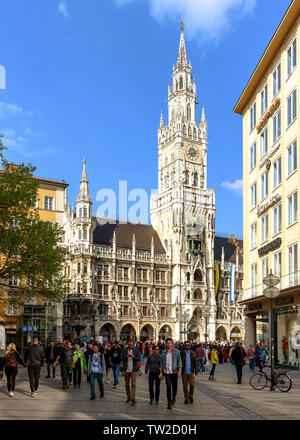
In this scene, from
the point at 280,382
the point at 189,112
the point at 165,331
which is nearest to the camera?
the point at 280,382

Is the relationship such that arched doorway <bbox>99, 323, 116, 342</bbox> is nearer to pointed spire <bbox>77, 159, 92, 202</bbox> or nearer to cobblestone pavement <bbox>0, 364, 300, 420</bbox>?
pointed spire <bbox>77, 159, 92, 202</bbox>

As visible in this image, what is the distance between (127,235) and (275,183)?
2439 inches

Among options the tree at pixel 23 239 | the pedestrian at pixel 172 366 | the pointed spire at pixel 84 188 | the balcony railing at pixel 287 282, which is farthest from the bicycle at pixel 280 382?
the pointed spire at pixel 84 188

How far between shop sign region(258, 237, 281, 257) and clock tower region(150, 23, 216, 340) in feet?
179

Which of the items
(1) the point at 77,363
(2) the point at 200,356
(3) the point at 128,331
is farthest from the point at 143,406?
(3) the point at 128,331

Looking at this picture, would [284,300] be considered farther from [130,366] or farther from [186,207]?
[186,207]

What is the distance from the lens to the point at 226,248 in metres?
110

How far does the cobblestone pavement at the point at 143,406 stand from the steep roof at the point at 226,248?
85.9m

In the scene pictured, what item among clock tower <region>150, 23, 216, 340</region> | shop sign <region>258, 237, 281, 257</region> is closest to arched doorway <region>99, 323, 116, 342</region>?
clock tower <region>150, 23, 216, 340</region>

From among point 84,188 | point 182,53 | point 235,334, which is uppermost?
point 182,53

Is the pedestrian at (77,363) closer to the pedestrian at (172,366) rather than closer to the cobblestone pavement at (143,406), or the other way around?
the cobblestone pavement at (143,406)

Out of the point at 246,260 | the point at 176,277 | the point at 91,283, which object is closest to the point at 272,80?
the point at 246,260

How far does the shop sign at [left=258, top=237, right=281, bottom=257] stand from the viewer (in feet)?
111

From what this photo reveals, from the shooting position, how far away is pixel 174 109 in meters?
108
